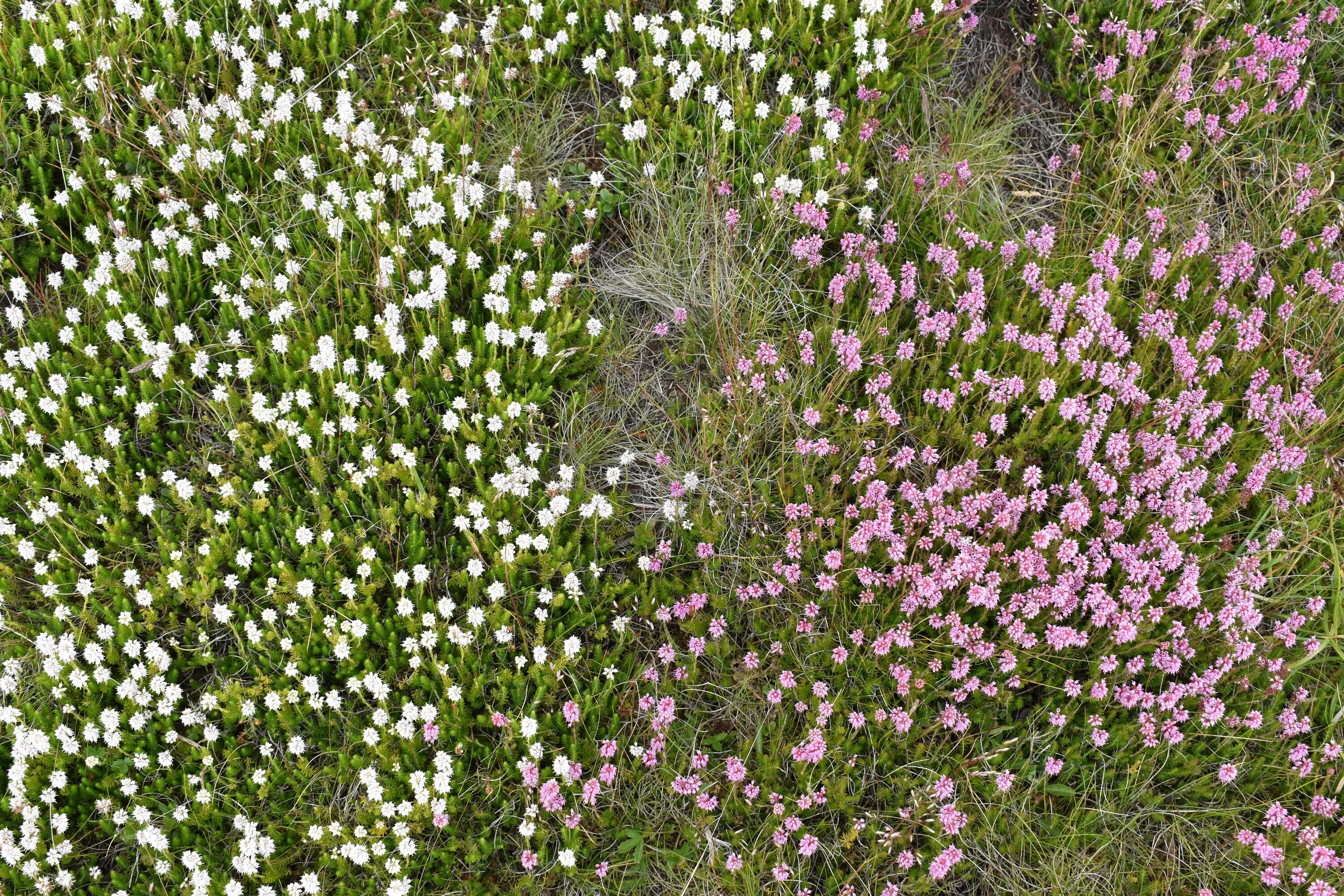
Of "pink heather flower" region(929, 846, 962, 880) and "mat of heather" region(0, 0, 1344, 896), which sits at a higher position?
"mat of heather" region(0, 0, 1344, 896)

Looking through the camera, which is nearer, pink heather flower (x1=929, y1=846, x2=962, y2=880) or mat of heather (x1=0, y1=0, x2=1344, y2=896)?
pink heather flower (x1=929, y1=846, x2=962, y2=880)

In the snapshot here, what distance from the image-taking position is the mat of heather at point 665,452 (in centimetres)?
372

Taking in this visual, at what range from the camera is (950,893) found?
3736 mm

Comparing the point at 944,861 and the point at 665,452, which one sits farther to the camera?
the point at 665,452

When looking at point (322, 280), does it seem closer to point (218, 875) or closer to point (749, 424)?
point (749, 424)

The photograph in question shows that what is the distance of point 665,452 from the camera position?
4.53 metres

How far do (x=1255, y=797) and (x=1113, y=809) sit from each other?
59cm

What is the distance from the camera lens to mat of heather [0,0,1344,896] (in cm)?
372

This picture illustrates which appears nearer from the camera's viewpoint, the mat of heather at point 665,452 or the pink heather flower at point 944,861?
the pink heather flower at point 944,861

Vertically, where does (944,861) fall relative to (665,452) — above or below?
below

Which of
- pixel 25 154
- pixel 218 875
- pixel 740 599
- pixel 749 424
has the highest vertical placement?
pixel 25 154

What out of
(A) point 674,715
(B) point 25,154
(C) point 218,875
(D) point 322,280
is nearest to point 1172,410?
(A) point 674,715

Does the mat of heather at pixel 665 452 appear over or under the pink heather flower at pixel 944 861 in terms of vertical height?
over

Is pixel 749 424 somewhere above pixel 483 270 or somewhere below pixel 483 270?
below
